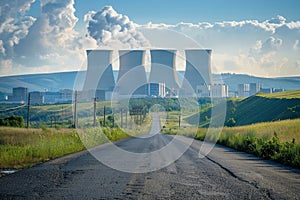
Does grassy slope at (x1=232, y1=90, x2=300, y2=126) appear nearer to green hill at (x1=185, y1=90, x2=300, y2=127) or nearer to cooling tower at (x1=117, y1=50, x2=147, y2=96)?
green hill at (x1=185, y1=90, x2=300, y2=127)

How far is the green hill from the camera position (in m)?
41.8

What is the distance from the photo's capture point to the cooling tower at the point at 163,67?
2241 inches

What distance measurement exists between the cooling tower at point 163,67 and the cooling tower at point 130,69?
2.68m

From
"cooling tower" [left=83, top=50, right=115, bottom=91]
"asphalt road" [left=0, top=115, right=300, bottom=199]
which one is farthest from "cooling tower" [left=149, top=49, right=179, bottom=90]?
"asphalt road" [left=0, top=115, right=300, bottom=199]

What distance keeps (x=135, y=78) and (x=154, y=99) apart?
70.1 ft

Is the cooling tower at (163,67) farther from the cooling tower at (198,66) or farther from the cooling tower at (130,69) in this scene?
the cooling tower at (130,69)

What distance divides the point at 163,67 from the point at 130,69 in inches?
225

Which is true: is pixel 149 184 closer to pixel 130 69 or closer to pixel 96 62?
pixel 96 62

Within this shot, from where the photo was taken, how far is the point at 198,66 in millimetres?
55719

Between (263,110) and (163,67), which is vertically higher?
(163,67)

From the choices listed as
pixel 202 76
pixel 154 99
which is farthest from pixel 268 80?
pixel 202 76

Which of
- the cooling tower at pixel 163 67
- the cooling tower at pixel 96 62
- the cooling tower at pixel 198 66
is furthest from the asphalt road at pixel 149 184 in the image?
the cooling tower at pixel 163 67

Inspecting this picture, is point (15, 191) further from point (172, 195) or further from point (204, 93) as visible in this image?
point (204, 93)

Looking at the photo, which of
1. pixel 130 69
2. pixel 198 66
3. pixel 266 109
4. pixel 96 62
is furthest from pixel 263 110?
pixel 96 62
